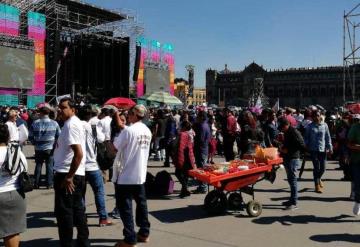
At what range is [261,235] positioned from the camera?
6.30 meters

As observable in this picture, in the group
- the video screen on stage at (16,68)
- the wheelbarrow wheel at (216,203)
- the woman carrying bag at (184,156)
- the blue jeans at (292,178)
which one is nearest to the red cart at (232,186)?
the wheelbarrow wheel at (216,203)

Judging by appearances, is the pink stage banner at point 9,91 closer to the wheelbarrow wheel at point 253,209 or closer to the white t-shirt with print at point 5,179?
the wheelbarrow wheel at point 253,209

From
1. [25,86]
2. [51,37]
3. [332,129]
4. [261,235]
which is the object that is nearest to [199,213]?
[261,235]

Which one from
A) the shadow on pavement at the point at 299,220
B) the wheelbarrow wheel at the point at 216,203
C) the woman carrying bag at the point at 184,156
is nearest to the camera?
the shadow on pavement at the point at 299,220

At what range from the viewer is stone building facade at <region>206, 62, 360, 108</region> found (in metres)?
126

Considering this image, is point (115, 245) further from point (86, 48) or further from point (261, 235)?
point (86, 48)

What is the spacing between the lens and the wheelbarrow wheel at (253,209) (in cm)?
729

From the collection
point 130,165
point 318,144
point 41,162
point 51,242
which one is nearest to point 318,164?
point 318,144

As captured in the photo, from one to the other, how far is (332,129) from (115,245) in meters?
12.6

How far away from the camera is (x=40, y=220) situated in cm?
695

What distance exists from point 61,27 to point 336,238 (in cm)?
3706

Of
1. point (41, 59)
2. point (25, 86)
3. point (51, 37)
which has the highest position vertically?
point (51, 37)

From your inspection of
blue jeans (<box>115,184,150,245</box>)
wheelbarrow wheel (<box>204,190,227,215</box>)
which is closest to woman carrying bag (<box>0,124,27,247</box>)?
blue jeans (<box>115,184,150,245</box>)

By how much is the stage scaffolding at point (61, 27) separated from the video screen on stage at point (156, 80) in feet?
6.31
